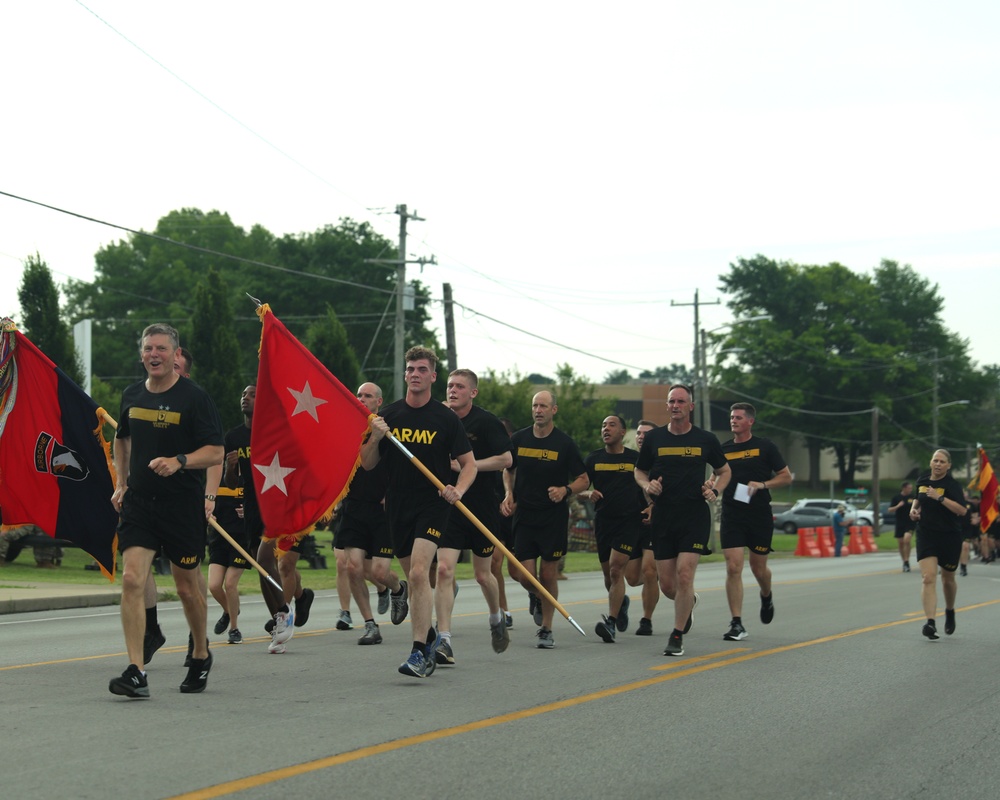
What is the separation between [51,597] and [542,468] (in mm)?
7229

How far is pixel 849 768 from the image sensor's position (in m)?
7.00

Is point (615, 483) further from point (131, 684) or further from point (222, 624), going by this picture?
point (131, 684)

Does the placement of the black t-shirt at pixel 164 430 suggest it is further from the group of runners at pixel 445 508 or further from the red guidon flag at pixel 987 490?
the red guidon flag at pixel 987 490

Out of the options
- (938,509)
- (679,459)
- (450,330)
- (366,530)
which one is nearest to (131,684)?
(366,530)

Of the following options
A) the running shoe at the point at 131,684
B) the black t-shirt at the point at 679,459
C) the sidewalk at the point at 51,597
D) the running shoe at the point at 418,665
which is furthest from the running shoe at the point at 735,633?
the sidewalk at the point at 51,597

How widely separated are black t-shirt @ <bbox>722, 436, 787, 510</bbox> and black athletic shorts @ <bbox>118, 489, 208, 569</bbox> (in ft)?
20.9

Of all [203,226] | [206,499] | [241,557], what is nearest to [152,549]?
[206,499]

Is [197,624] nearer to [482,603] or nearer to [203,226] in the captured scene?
[482,603]

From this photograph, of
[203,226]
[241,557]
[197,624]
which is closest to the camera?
[197,624]

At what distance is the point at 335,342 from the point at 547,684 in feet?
106

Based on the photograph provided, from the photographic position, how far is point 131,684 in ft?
27.2

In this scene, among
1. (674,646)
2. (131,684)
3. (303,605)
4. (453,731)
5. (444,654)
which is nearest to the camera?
(453,731)

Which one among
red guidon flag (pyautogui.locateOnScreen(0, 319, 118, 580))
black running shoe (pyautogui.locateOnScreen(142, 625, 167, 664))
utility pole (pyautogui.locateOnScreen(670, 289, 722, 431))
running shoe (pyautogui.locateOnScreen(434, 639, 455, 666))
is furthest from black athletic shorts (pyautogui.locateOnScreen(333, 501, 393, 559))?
utility pole (pyautogui.locateOnScreen(670, 289, 722, 431))

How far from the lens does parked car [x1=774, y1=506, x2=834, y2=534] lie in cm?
6531
